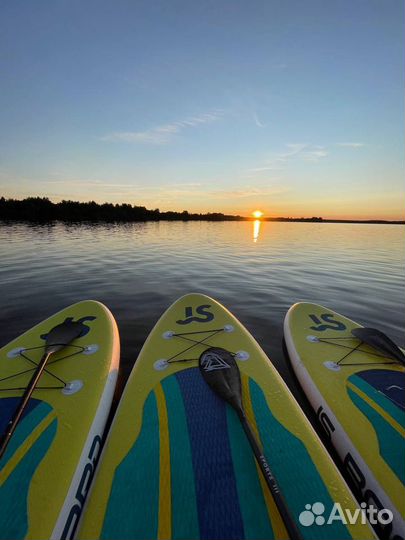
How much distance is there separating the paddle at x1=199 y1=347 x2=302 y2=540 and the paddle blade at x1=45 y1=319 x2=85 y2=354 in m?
2.52

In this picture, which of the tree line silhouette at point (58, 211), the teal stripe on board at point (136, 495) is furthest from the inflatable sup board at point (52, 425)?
the tree line silhouette at point (58, 211)

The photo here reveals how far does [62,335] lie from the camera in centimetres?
457

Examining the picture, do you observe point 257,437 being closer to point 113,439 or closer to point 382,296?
point 113,439

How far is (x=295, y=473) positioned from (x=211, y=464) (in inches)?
33.5

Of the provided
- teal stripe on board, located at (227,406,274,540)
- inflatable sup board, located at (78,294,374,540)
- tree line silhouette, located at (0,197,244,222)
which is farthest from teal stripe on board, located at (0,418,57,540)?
tree line silhouette, located at (0,197,244,222)

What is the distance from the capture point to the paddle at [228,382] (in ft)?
7.63

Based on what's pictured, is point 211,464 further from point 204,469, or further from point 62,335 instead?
point 62,335

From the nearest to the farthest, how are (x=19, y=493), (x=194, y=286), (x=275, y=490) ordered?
(x=275, y=490) < (x=19, y=493) < (x=194, y=286)

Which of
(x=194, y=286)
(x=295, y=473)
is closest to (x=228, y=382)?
(x=295, y=473)

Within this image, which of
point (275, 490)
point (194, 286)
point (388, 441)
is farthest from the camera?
point (194, 286)

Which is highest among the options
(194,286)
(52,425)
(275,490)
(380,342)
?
(380,342)

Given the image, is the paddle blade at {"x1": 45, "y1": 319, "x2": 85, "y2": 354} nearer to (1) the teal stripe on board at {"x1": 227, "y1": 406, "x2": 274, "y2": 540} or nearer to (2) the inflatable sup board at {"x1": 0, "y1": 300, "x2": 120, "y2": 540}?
(2) the inflatable sup board at {"x1": 0, "y1": 300, "x2": 120, "y2": 540}

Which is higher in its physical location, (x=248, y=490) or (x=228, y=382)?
(x=228, y=382)

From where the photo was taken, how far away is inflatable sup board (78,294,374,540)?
6.73ft
